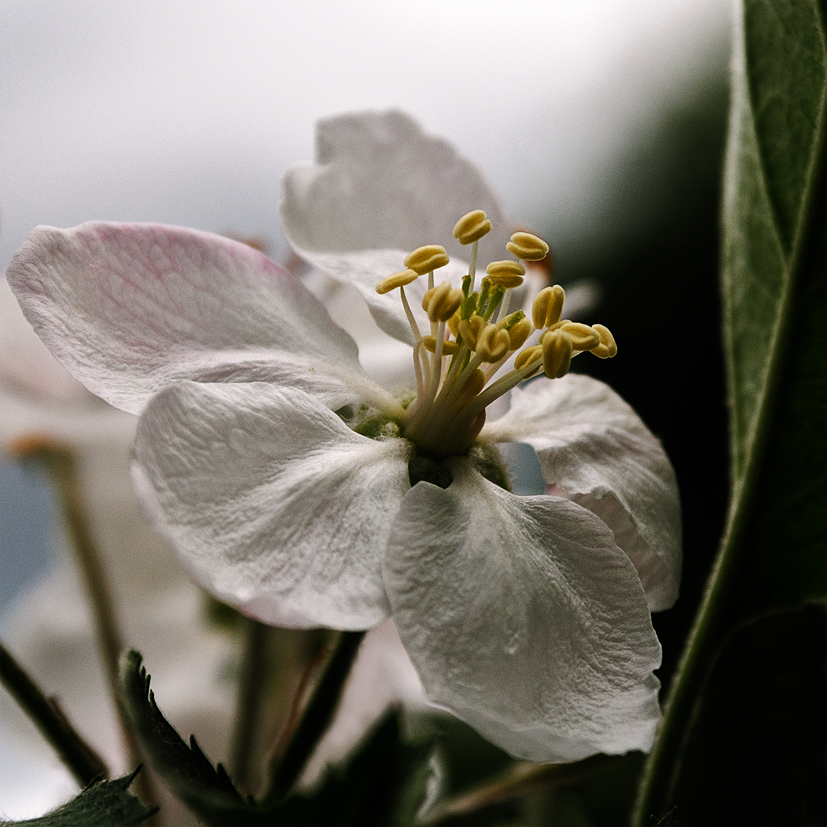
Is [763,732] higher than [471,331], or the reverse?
[471,331]

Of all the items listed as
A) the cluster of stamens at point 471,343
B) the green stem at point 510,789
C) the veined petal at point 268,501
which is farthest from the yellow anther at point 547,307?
the green stem at point 510,789

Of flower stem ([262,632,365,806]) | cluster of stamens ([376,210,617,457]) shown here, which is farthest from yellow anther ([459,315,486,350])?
flower stem ([262,632,365,806])

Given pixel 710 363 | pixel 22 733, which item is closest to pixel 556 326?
pixel 22 733

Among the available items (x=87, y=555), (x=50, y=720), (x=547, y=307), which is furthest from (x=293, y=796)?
(x=87, y=555)

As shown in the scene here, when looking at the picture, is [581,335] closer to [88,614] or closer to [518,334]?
[518,334]

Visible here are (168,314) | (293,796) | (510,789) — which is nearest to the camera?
(293,796)

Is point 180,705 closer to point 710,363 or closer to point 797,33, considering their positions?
point 797,33
